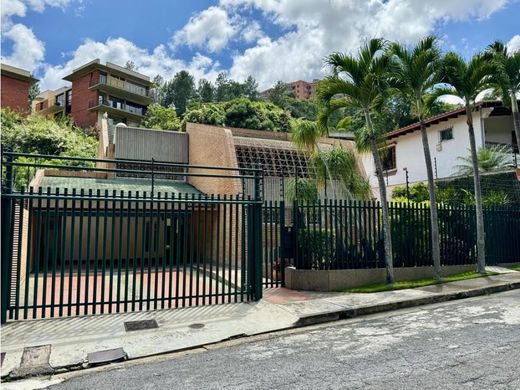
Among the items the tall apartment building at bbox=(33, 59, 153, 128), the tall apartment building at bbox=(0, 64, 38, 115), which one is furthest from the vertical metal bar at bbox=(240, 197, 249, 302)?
the tall apartment building at bbox=(33, 59, 153, 128)

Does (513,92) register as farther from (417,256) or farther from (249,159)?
(249,159)

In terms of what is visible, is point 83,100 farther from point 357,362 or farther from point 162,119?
point 357,362

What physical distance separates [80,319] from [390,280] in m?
7.23

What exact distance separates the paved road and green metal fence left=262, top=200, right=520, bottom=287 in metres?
3.22

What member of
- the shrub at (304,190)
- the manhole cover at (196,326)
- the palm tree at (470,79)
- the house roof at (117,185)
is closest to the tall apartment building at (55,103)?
the house roof at (117,185)

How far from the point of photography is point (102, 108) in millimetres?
50844

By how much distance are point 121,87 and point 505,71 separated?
4985cm

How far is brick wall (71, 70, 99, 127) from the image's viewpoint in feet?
171

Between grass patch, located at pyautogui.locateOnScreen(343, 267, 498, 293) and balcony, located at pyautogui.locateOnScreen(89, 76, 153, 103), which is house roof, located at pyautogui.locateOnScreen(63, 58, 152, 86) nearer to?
balcony, located at pyautogui.locateOnScreen(89, 76, 153, 103)

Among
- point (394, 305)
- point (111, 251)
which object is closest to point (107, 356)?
point (111, 251)

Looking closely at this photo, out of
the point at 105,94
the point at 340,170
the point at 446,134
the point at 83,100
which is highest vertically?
the point at 105,94

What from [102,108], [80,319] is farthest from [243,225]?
[102,108]

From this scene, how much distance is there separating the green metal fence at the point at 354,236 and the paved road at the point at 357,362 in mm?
3218

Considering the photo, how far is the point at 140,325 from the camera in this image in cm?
704
